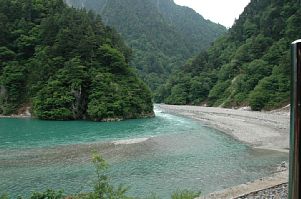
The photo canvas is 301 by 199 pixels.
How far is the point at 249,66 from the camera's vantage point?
257ft

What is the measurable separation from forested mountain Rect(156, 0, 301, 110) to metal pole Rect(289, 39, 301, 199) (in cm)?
5794

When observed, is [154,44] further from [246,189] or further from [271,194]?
[271,194]

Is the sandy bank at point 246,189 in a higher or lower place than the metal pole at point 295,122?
lower

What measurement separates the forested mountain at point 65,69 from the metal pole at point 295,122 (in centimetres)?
5028

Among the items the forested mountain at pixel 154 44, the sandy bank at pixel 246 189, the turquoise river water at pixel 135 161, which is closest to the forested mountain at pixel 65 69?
the turquoise river water at pixel 135 161

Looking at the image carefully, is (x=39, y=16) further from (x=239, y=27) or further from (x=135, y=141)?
(x=239, y=27)

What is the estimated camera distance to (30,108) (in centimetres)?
5725

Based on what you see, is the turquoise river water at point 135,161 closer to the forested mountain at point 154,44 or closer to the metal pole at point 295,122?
the metal pole at point 295,122

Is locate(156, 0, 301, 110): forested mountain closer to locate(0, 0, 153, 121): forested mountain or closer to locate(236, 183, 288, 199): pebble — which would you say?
locate(0, 0, 153, 121): forested mountain

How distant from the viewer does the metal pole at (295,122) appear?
129cm

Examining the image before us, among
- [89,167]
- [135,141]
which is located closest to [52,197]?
[89,167]

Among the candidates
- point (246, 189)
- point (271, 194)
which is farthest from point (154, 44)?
point (271, 194)

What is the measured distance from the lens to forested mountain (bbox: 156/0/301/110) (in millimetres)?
66188

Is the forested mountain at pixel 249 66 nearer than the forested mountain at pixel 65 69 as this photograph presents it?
No
